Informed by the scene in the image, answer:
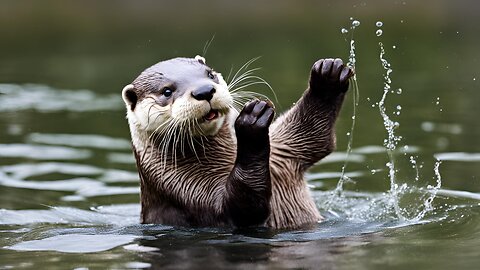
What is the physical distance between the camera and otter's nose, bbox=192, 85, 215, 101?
6.07 metres

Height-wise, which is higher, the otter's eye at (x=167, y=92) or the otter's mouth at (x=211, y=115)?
the otter's eye at (x=167, y=92)

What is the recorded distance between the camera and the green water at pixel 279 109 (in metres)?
5.77

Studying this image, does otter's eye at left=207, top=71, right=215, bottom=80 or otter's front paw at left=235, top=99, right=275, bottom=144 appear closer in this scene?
otter's front paw at left=235, top=99, right=275, bottom=144

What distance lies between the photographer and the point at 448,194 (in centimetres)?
754

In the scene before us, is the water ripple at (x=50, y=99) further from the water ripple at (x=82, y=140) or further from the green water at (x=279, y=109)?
the water ripple at (x=82, y=140)

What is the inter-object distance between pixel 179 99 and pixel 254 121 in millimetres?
579

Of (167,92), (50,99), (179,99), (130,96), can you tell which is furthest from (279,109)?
(179,99)

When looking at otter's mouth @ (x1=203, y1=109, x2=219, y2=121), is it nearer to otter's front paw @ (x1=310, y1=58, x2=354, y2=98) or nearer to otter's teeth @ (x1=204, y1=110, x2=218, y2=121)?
otter's teeth @ (x1=204, y1=110, x2=218, y2=121)

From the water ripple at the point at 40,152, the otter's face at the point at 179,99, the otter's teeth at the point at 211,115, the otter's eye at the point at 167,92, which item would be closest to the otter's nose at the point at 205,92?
the otter's face at the point at 179,99

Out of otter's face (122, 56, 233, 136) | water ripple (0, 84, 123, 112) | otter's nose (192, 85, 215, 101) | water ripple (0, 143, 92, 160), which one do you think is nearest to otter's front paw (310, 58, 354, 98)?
otter's face (122, 56, 233, 136)

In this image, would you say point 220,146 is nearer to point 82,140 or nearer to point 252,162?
point 252,162

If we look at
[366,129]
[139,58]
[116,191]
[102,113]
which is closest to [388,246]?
[116,191]

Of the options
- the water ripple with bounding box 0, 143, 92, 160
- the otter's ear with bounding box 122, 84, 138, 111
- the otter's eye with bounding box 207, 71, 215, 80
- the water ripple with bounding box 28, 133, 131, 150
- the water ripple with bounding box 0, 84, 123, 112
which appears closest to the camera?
the otter's eye with bounding box 207, 71, 215, 80

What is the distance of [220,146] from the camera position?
6.75 metres
